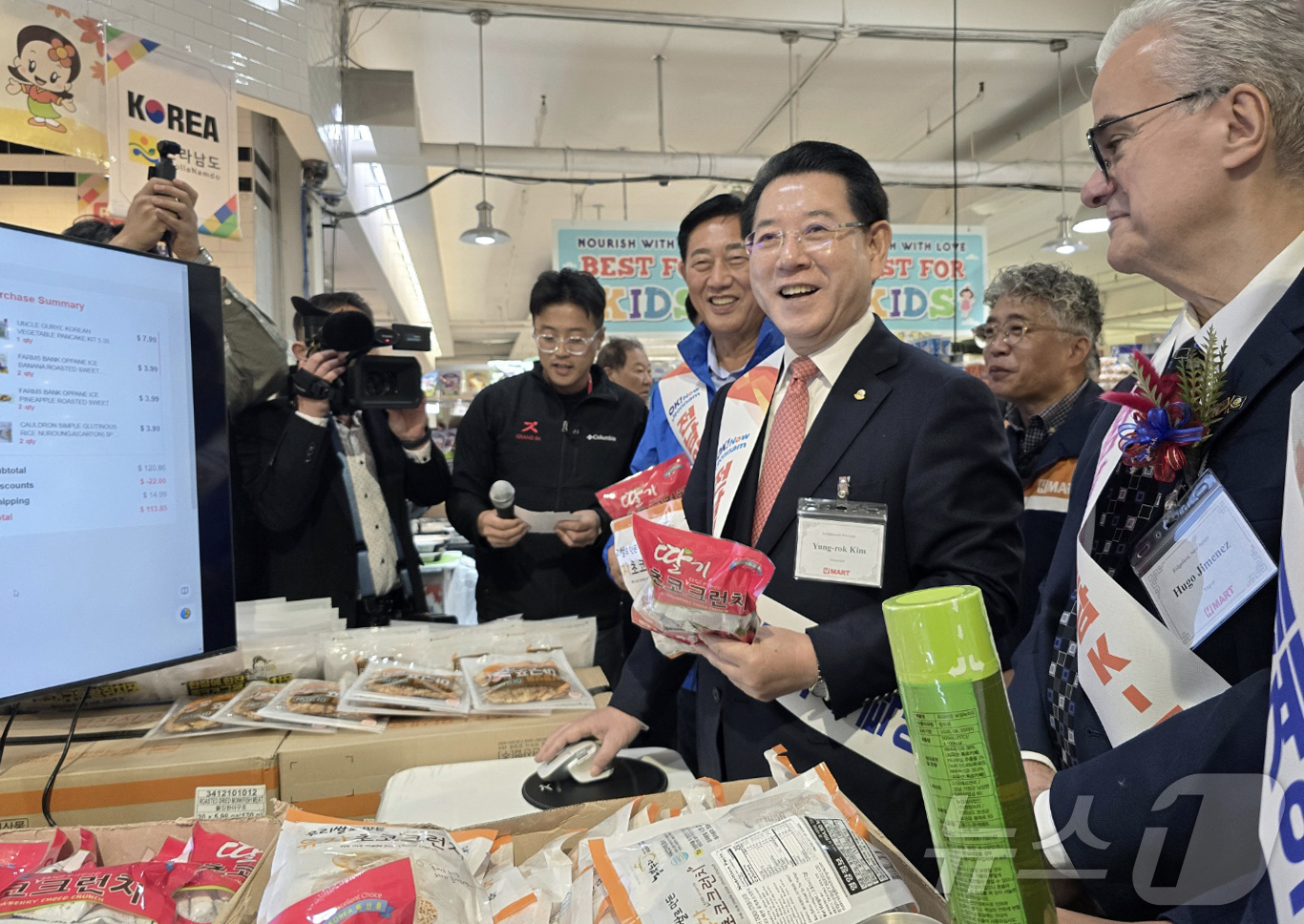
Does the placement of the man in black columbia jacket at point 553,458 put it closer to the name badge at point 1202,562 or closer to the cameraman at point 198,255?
the cameraman at point 198,255

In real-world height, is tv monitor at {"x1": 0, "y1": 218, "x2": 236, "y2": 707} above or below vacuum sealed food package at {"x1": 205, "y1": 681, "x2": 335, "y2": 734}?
above

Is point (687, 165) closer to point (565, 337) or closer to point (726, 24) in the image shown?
point (726, 24)

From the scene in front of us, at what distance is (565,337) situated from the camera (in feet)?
8.54

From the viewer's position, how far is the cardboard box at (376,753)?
1.25 metres

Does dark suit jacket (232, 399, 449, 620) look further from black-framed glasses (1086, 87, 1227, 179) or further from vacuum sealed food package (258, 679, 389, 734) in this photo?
black-framed glasses (1086, 87, 1227, 179)

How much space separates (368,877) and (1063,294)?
2.70 metres

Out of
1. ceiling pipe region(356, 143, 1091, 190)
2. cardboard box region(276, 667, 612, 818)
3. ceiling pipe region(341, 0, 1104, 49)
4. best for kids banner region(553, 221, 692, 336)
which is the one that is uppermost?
ceiling pipe region(341, 0, 1104, 49)

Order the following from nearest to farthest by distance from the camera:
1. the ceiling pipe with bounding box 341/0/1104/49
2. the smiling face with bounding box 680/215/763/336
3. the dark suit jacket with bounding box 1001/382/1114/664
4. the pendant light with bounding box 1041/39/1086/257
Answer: the smiling face with bounding box 680/215/763/336 < the dark suit jacket with bounding box 1001/382/1114/664 < the ceiling pipe with bounding box 341/0/1104/49 < the pendant light with bounding box 1041/39/1086/257

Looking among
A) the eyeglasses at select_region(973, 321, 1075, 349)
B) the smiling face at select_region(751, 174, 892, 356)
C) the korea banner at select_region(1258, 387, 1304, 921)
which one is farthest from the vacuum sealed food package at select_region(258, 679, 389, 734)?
the eyeglasses at select_region(973, 321, 1075, 349)

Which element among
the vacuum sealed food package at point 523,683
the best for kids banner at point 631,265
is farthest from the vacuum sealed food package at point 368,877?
the best for kids banner at point 631,265

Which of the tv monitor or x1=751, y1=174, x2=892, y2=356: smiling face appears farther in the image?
x1=751, y1=174, x2=892, y2=356: smiling face

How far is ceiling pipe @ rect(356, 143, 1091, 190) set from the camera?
6.57 metres

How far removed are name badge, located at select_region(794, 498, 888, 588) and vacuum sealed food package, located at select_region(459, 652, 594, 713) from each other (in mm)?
495

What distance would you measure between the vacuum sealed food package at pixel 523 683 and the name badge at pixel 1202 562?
93 centimetres
